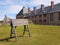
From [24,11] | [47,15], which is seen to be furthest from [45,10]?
[24,11]

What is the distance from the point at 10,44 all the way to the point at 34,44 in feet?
8.01

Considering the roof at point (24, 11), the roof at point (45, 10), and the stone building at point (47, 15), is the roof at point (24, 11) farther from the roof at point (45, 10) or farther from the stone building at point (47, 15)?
the stone building at point (47, 15)

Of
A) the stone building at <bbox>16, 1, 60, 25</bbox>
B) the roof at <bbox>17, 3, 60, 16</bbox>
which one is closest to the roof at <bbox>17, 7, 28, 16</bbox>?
the roof at <bbox>17, 3, 60, 16</bbox>

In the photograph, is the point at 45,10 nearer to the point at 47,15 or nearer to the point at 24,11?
the point at 47,15

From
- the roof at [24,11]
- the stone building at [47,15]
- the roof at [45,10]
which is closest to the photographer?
the stone building at [47,15]

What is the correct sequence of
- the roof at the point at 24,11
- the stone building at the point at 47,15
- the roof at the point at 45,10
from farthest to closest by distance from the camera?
1. the roof at the point at 24,11
2. the roof at the point at 45,10
3. the stone building at the point at 47,15

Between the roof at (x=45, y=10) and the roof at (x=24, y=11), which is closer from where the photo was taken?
the roof at (x=45, y=10)

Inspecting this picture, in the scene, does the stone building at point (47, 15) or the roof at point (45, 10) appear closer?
the stone building at point (47, 15)

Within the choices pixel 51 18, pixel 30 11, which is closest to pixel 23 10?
pixel 30 11

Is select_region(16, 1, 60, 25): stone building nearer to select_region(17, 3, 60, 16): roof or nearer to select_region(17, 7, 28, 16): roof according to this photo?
select_region(17, 3, 60, 16): roof

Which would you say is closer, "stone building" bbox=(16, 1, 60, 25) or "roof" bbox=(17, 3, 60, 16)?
"stone building" bbox=(16, 1, 60, 25)

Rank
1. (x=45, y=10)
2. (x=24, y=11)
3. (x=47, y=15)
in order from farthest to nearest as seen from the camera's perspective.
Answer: (x=24, y=11) → (x=45, y=10) → (x=47, y=15)

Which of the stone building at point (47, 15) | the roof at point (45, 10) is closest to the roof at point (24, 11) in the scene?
the roof at point (45, 10)

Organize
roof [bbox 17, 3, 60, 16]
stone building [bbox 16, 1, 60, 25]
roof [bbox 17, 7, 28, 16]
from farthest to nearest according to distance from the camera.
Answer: roof [bbox 17, 7, 28, 16]
roof [bbox 17, 3, 60, 16]
stone building [bbox 16, 1, 60, 25]
